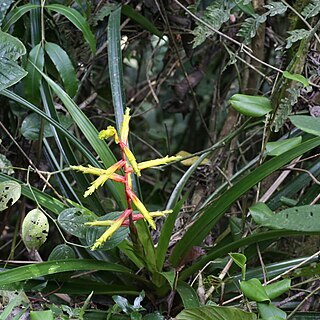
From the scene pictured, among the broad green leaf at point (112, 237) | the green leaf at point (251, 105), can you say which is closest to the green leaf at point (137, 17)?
the green leaf at point (251, 105)

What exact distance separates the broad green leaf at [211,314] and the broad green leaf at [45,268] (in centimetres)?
19

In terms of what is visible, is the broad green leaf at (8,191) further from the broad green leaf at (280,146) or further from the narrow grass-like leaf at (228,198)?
the broad green leaf at (280,146)

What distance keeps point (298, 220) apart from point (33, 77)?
526 millimetres

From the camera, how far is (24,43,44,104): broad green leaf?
39.3 inches

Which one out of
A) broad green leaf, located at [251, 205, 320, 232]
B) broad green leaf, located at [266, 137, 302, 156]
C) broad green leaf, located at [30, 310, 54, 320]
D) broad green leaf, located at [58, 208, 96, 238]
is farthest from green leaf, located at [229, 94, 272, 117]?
broad green leaf, located at [30, 310, 54, 320]

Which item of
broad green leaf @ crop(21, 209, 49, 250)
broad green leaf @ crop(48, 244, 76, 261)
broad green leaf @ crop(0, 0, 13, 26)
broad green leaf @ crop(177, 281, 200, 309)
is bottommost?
broad green leaf @ crop(177, 281, 200, 309)

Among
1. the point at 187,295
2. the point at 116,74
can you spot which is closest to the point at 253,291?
the point at 187,295

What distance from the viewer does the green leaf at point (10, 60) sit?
2.85 feet

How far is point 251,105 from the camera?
0.82 m

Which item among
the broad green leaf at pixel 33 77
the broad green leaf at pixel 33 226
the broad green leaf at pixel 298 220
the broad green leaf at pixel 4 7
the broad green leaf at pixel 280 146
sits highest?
the broad green leaf at pixel 4 7

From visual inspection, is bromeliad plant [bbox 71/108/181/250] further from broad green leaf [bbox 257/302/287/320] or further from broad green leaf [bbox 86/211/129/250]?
broad green leaf [bbox 257/302/287/320]

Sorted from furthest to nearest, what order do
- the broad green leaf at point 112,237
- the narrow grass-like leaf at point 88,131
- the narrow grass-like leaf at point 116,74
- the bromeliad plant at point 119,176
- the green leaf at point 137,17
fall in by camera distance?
the green leaf at point 137,17
the narrow grass-like leaf at point 116,74
the narrow grass-like leaf at point 88,131
the broad green leaf at point 112,237
the bromeliad plant at point 119,176

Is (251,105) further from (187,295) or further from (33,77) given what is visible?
(33,77)

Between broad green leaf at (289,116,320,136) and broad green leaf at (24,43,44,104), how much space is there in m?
0.46
